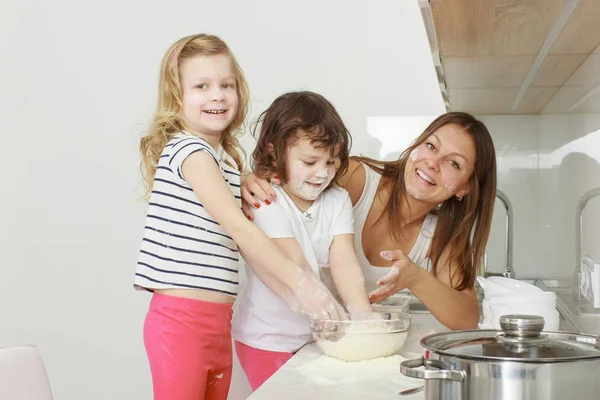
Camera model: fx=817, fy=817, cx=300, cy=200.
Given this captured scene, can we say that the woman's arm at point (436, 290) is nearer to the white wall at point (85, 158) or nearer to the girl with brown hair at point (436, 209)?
the girl with brown hair at point (436, 209)

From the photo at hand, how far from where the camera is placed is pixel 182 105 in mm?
1704

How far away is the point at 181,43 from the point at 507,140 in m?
1.35

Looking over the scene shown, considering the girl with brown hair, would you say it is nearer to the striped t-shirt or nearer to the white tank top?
the white tank top

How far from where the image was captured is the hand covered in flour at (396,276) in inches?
65.6

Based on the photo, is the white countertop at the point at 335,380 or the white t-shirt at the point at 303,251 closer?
the white countertop at the point at 335,380

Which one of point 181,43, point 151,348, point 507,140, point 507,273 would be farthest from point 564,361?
point 507,140

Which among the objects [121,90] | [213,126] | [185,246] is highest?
[121,90]

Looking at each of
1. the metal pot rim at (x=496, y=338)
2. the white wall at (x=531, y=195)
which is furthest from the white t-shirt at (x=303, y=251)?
the white wall at (x=531, y=195)

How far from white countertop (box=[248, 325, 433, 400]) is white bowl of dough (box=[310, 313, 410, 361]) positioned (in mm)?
13

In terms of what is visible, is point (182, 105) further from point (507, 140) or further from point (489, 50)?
Result: point (507, 140)

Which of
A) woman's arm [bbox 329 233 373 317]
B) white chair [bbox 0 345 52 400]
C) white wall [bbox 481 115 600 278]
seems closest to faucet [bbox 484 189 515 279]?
white wall [bbox 481 115 600 278]

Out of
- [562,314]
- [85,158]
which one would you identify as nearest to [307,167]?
[562,314]

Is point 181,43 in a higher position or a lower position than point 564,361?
higher

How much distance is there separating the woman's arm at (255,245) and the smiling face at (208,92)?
127 millimetres
